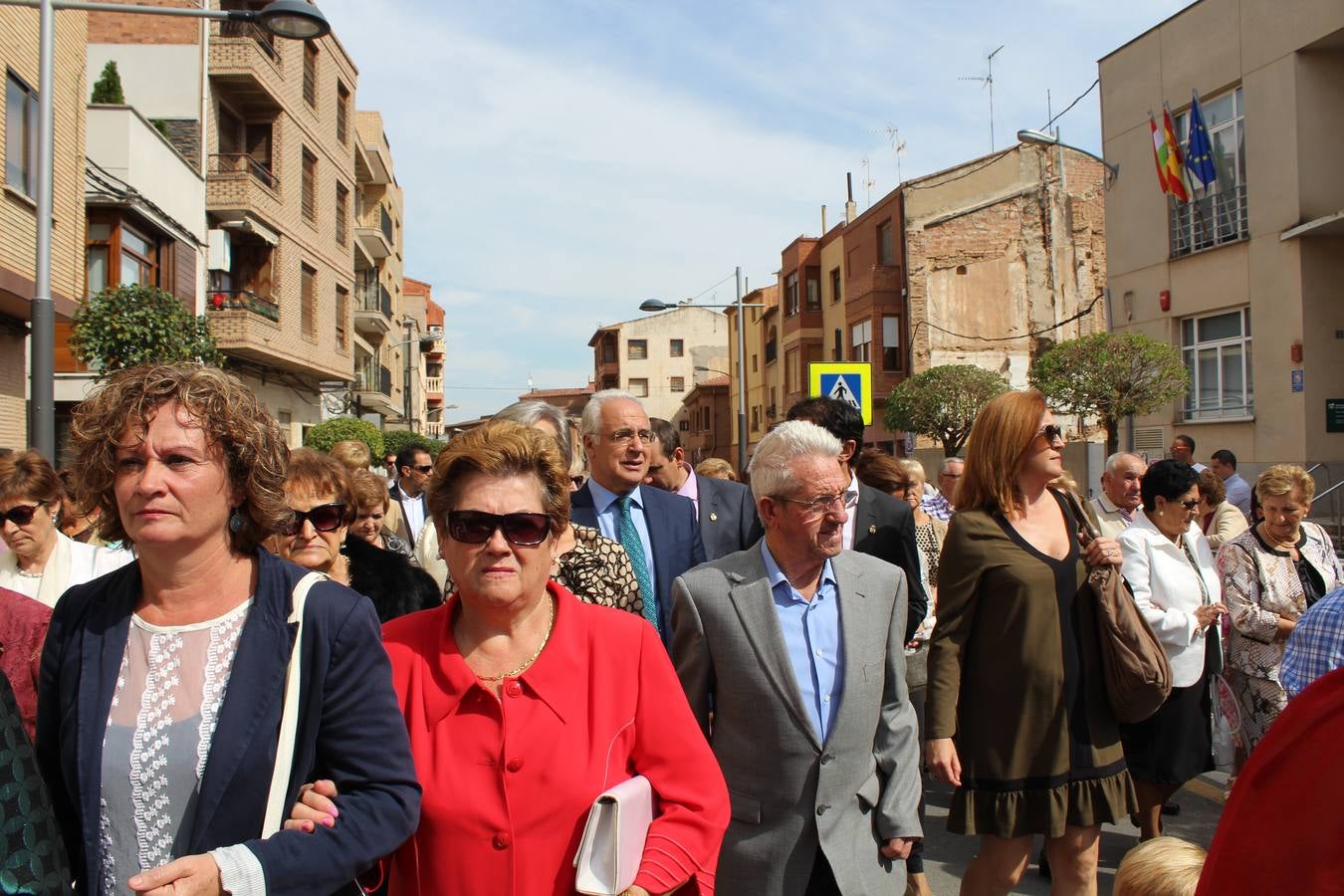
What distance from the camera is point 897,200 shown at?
35938 mm

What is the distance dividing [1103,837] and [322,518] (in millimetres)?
4527

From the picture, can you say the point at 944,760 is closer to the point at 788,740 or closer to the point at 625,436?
the point at 788,740

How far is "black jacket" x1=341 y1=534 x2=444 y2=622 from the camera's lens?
3.74 m

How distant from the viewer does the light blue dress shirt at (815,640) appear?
3.38 meters

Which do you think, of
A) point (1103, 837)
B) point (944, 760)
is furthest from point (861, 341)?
point (944, 760)

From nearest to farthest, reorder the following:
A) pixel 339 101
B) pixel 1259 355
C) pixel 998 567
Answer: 1. pixel 998 567
2. pixel 1259 355
3. pixel 339 101

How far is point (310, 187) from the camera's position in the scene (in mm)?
30812

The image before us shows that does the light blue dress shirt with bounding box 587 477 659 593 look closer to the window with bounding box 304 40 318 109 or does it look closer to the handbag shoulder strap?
the handbag shoulder strap

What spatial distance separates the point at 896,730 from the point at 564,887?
1483 mm

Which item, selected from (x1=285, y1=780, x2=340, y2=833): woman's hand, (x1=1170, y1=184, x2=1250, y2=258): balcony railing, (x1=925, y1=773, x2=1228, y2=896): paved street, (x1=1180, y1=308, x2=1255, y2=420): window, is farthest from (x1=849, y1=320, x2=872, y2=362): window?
(x1=285, y1=780, x2=340, y2=833): woman's hand

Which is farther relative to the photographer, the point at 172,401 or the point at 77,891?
the point at 172,401

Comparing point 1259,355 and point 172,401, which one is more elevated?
Result: point 1259,355

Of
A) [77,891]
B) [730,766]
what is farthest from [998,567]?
[77,891]

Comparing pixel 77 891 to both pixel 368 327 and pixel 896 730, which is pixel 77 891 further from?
pixel 368 327
